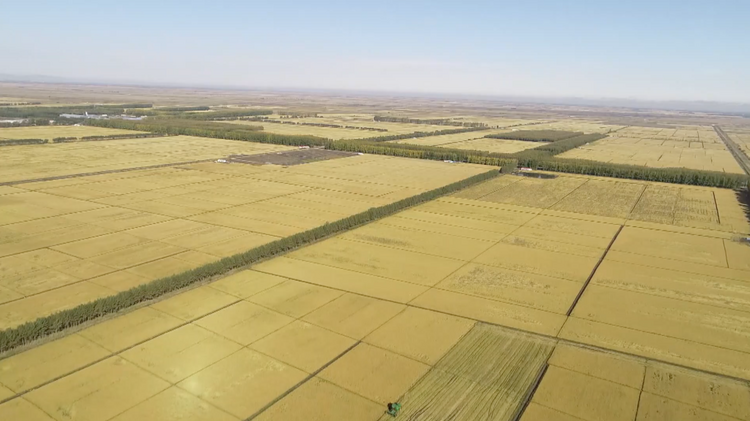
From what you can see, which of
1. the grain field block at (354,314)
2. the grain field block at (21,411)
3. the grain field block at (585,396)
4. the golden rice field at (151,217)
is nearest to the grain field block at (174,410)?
the grain field block at (21,411)

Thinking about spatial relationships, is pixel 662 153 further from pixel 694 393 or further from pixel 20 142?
pixel 20 142

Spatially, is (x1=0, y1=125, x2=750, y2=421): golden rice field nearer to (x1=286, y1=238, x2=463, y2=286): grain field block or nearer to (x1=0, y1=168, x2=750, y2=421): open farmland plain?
(x1=0, y1=168, x2=750, y2=421): open farmland plain

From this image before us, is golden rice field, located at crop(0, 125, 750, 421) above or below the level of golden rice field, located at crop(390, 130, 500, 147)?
below

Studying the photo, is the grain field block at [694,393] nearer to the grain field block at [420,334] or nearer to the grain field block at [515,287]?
the grain field block at [515,287]

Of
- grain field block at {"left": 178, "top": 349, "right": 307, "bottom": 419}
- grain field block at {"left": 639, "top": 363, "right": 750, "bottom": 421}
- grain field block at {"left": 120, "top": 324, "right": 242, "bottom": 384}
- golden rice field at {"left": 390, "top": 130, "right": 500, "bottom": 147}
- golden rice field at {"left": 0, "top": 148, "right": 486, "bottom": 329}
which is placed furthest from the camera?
golden rice field at {"left": 390, "top": 130, "right": 500, "bottom": 147}

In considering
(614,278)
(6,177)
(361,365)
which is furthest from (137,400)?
(6,177)

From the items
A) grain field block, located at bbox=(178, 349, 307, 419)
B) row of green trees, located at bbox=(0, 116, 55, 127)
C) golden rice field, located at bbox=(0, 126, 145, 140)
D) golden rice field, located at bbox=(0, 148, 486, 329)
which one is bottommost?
grain field block, located at bbox=(178, 349, 307, 419)

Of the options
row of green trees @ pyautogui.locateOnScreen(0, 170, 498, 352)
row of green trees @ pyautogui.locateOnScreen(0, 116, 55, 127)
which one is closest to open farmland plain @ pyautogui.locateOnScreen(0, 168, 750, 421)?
row of green trees @ pyautogui.locateOnScreen(0, 170, 498, 352)
